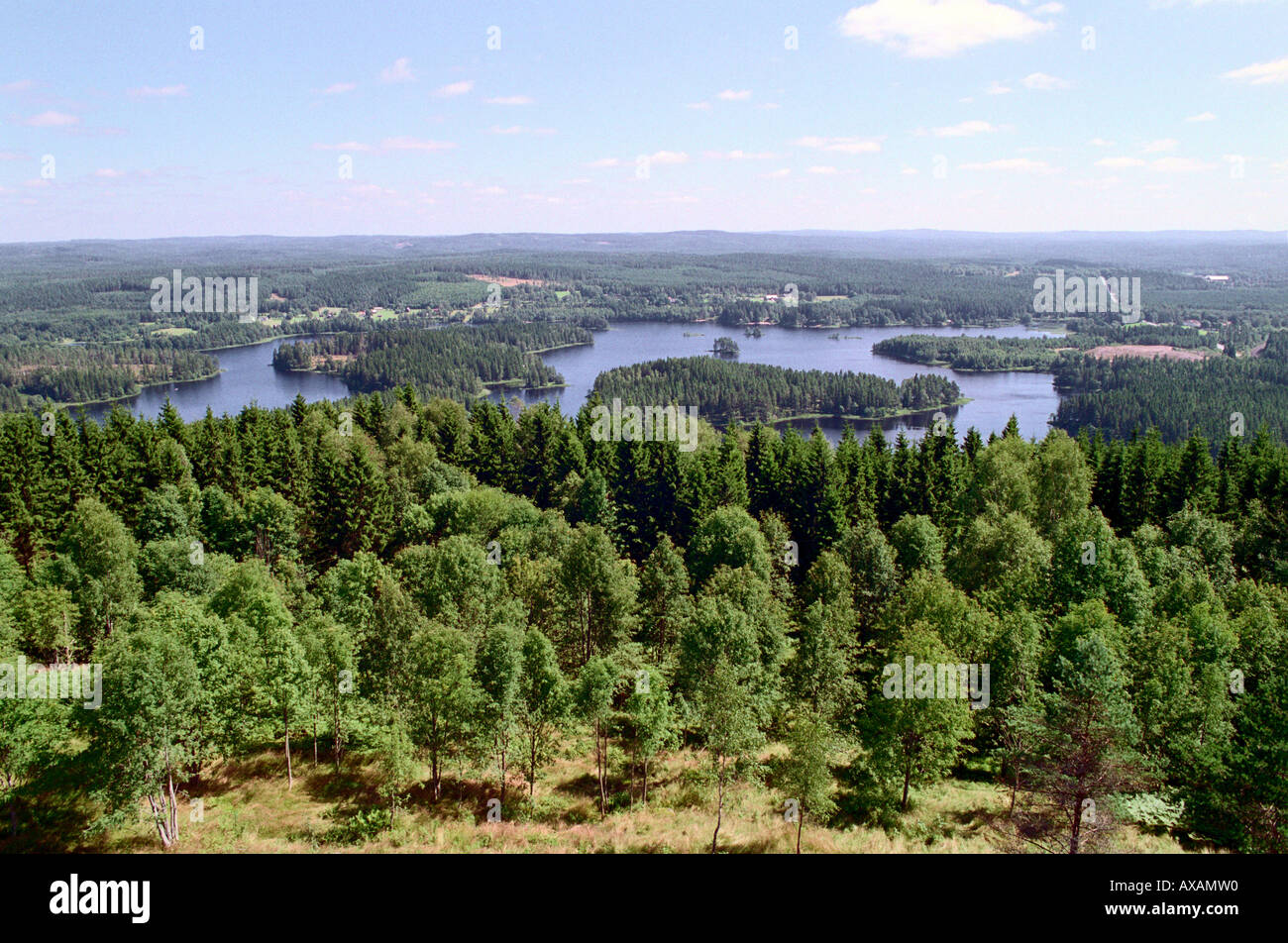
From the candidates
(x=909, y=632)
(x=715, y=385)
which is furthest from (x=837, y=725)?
(x=715, y=385)

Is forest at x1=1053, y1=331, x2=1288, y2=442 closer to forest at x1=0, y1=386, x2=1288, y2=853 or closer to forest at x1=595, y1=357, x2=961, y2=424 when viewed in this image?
forest at x1=595, y1=357, x2=961, y2=424

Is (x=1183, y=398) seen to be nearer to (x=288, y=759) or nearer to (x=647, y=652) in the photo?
(x=647, y=652)

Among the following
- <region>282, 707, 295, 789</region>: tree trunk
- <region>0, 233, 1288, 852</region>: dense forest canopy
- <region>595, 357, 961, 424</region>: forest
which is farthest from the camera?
<region>595, 357, 961, 424</region>: forest

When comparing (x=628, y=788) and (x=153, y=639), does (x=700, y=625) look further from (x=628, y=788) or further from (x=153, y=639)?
(x=153, y=639)

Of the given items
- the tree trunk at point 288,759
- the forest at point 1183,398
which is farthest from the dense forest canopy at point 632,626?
the forest at point 1183,398

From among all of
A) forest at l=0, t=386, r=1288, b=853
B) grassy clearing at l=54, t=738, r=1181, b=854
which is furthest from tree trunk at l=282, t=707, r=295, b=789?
grassy clearing at l=54, t=738, r=1181, b=854

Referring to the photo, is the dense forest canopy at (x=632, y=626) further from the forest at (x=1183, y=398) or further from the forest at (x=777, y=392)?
the forest at (x=777, y=392)

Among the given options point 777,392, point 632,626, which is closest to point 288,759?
point 632,626
